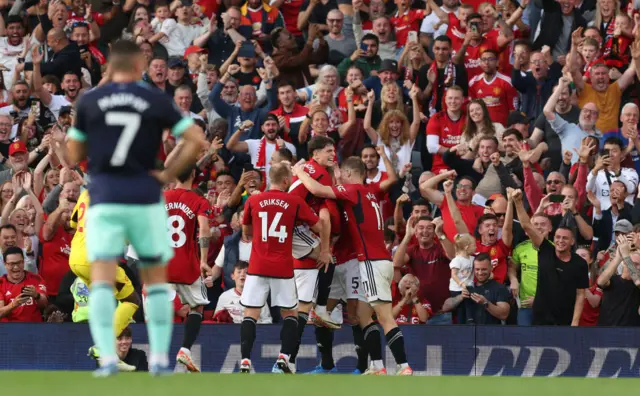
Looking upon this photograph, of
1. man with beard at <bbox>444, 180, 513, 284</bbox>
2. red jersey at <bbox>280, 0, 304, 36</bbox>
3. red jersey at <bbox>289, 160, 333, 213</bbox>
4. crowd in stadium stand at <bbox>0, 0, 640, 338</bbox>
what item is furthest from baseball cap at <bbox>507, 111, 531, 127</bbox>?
red jersey at <bbox>289, 160, 333, 213</bbox>

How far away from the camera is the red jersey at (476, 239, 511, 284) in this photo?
48.4ft

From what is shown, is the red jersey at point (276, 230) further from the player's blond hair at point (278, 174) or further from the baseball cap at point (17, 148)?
the baseball cap at point (17, 148)

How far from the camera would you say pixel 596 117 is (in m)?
16.8

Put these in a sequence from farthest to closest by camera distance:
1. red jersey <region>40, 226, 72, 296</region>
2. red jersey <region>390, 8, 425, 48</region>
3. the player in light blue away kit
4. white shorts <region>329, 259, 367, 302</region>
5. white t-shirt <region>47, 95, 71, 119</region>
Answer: red jersey <region>390, 8, 425, 48</region>, white t-shirt <region>47, 95, 71, 119</region>, red jersey <region>40, 226, 72, 296</region>, white shorts <region>329, 259, 367, 302</region>, the player in light blue away kit

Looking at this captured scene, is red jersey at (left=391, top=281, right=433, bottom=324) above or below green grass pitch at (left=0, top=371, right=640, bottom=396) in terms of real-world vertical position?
below

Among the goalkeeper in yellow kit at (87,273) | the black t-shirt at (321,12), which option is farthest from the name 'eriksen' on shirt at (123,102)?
the black t-shirt at (321,12)

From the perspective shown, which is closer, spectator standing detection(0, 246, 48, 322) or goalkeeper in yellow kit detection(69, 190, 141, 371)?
goalkeeper in yellow kit detection(69, 190, 141, 371)

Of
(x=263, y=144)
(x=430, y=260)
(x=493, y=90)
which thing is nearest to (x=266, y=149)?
(x=263, y=144)

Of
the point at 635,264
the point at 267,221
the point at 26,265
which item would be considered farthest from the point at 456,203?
the point at 26,265

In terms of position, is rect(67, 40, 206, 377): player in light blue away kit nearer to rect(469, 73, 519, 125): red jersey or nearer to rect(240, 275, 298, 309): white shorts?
rect(240, 275, 298, 309): white shorts

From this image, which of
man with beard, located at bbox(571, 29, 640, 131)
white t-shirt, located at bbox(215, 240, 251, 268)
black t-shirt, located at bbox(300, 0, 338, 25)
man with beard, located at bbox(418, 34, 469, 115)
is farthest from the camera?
black t-shirt, located at bbox(300, 0, 338, 25)

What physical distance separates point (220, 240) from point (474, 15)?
18.0ft

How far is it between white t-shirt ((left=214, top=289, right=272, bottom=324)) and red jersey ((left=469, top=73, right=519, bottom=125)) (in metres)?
4.90

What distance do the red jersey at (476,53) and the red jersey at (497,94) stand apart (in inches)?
12.8
